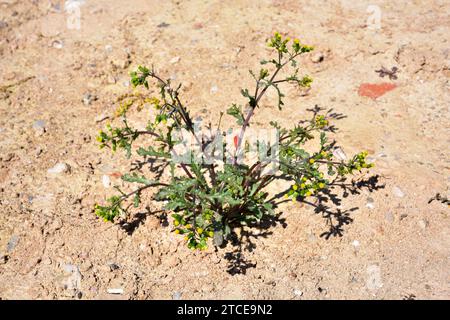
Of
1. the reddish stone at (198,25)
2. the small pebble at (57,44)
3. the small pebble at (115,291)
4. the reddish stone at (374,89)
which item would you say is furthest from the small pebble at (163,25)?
the small pebble at (115,291)

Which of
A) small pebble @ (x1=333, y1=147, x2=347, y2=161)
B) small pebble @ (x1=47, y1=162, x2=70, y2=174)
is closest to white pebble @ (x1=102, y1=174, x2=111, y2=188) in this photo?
small pebble @ (x1=47, y1=162, x2=70, y2=174)

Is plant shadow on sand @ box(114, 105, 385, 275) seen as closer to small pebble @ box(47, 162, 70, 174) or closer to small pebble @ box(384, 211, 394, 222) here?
small pebble @ box(384, 211, 394, 222)

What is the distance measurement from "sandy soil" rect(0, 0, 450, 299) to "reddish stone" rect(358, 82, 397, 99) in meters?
0.07

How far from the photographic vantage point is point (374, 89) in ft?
16.2

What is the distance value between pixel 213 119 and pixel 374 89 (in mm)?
1986

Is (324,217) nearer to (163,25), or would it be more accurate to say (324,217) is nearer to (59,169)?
(59,169)

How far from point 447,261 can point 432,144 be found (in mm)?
1369

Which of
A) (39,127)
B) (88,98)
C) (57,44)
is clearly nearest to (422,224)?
(88,98)

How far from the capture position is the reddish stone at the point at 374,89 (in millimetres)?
4879

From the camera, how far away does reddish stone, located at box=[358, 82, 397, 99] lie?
488 centimetres

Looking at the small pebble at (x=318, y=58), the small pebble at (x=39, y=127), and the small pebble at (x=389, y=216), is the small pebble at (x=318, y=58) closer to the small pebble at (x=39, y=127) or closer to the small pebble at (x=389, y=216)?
the small pebble at (x=389, y=216)

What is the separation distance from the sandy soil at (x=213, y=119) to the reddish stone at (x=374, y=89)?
7cm
